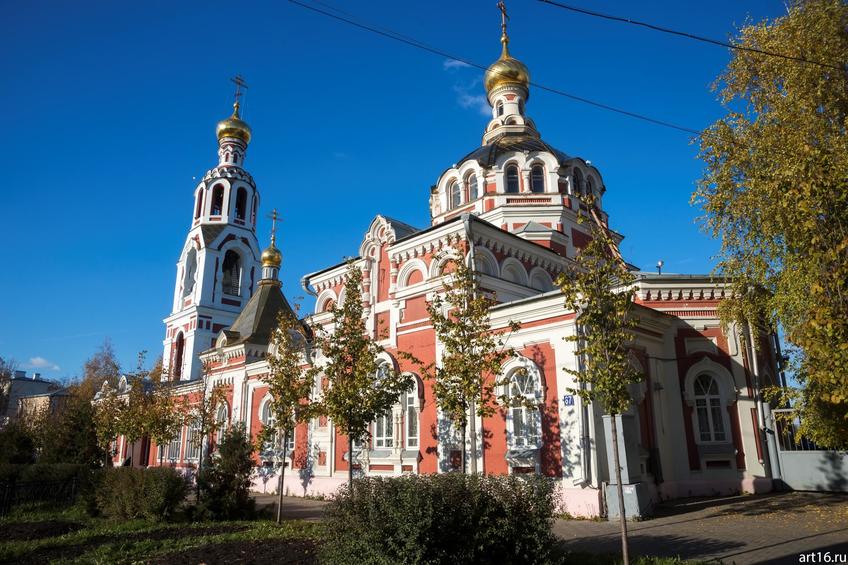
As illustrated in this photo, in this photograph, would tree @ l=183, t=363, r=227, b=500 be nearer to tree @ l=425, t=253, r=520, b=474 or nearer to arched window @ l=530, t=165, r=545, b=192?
tree @ l=425, t=253, r=520, b=474

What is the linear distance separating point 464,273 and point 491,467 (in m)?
5.29

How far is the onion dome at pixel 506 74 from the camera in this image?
102ft

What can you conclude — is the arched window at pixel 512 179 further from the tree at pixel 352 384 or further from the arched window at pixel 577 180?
the tree at pixel 352 384

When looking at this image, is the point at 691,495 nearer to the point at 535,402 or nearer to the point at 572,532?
the point at 535,402

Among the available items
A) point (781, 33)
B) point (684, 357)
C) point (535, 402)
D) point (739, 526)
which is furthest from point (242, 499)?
point (781, 33)

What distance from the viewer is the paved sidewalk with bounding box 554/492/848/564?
29.5 feet

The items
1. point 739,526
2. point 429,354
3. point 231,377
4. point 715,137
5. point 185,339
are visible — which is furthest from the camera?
point 185,339

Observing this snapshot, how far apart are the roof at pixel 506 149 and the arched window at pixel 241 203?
92.4ft

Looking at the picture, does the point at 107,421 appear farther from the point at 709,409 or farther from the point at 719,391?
the point at 719,391

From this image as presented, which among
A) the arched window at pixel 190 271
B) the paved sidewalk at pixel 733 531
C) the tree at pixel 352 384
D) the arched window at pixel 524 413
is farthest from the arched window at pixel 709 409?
the arched window at pixel 190 271

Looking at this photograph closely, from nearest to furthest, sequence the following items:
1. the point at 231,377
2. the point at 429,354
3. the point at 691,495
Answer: the point at 691,495
the point at 429,354
the point at 231,377

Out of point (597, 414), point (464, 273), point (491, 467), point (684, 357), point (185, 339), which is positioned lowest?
point (491, 467)

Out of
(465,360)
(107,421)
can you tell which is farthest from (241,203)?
(465,360)

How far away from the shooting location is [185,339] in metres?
43.9
